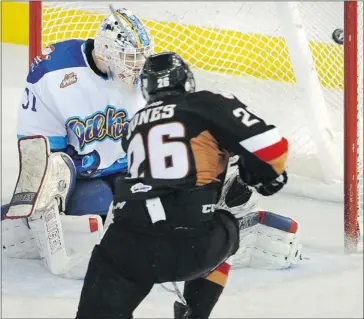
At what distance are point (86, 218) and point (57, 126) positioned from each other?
29 cm

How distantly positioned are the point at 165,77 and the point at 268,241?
0.98 m

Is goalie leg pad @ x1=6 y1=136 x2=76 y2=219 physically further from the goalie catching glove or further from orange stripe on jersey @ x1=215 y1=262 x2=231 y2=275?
the goalie catching glove

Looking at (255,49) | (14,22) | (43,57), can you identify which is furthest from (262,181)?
(14,22)

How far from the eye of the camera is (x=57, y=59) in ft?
7.87

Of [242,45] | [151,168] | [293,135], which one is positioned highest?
[151,168]

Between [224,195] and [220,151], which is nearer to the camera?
[220,151]

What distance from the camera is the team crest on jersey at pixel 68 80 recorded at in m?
2.37

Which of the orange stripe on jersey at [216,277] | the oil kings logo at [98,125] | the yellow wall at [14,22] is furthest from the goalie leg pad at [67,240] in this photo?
the yellow wall at [14,22]

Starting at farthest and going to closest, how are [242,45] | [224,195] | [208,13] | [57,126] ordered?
[208,13] < [242,45] < [57,126] < [224,195]

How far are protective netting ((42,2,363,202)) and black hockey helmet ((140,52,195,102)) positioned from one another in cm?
188

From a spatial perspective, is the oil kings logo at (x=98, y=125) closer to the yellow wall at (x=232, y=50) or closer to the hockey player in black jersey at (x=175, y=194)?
the hockey player in black jersey at (x=175, y=194)

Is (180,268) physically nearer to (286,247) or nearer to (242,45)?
(286,247)

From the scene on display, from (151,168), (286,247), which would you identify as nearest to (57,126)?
(286,247)

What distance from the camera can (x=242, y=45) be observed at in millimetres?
4031
